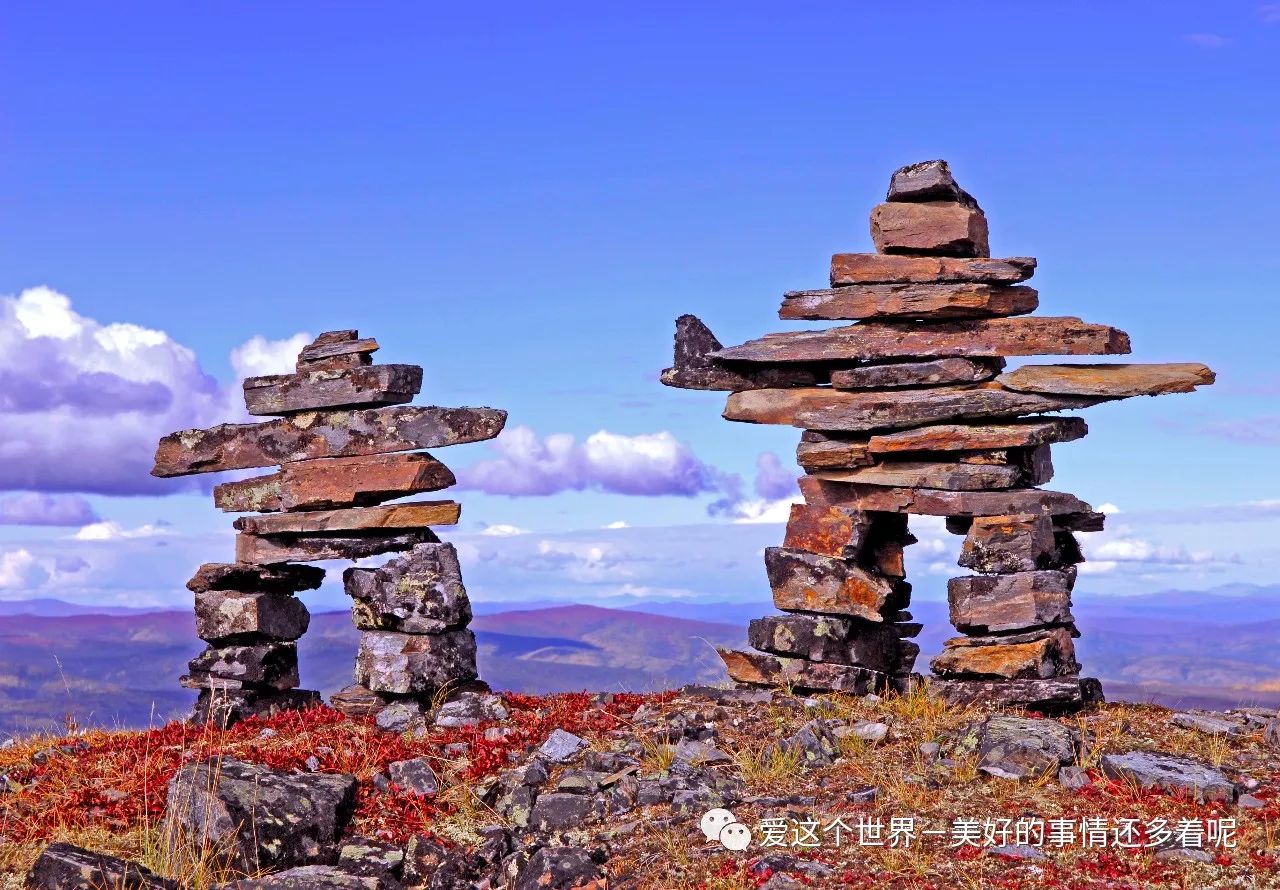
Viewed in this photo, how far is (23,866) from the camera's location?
40.4ft

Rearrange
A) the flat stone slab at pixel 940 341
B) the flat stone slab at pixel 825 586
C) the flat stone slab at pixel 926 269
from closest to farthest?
the flat stone slab at pixel 940 341
the flat stone slab at pixel 926 269
the flat stone slab at pixel 825 586

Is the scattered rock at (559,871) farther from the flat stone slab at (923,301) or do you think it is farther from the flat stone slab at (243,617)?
the flat stone slab at (923,301)

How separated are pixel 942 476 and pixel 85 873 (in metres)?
11.2

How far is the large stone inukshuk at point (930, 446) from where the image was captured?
17406 millimetres

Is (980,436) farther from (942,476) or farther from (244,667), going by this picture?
(244,667)

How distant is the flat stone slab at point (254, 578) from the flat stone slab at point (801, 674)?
616cm

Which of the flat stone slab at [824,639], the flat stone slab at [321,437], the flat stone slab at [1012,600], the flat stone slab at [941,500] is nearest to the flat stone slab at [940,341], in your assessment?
the flat stone slab at [941,500]

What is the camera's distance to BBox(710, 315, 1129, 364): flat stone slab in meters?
17.7

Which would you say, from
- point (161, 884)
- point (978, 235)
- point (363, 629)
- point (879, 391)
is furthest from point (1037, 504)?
point (161, 884)

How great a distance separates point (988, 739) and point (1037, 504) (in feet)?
15.5

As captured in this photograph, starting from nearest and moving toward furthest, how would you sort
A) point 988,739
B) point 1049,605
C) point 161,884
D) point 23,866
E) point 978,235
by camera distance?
point 161,884
point 23,866
point 988,739
point 1049,605
point 978,235

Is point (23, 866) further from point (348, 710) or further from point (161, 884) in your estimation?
point (348, 710)

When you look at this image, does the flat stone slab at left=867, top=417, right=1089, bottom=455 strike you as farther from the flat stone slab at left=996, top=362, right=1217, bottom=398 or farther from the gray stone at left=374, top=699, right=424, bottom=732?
the gray stone at left=374, top=699, right=424, bottom=732

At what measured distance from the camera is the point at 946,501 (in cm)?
1764
